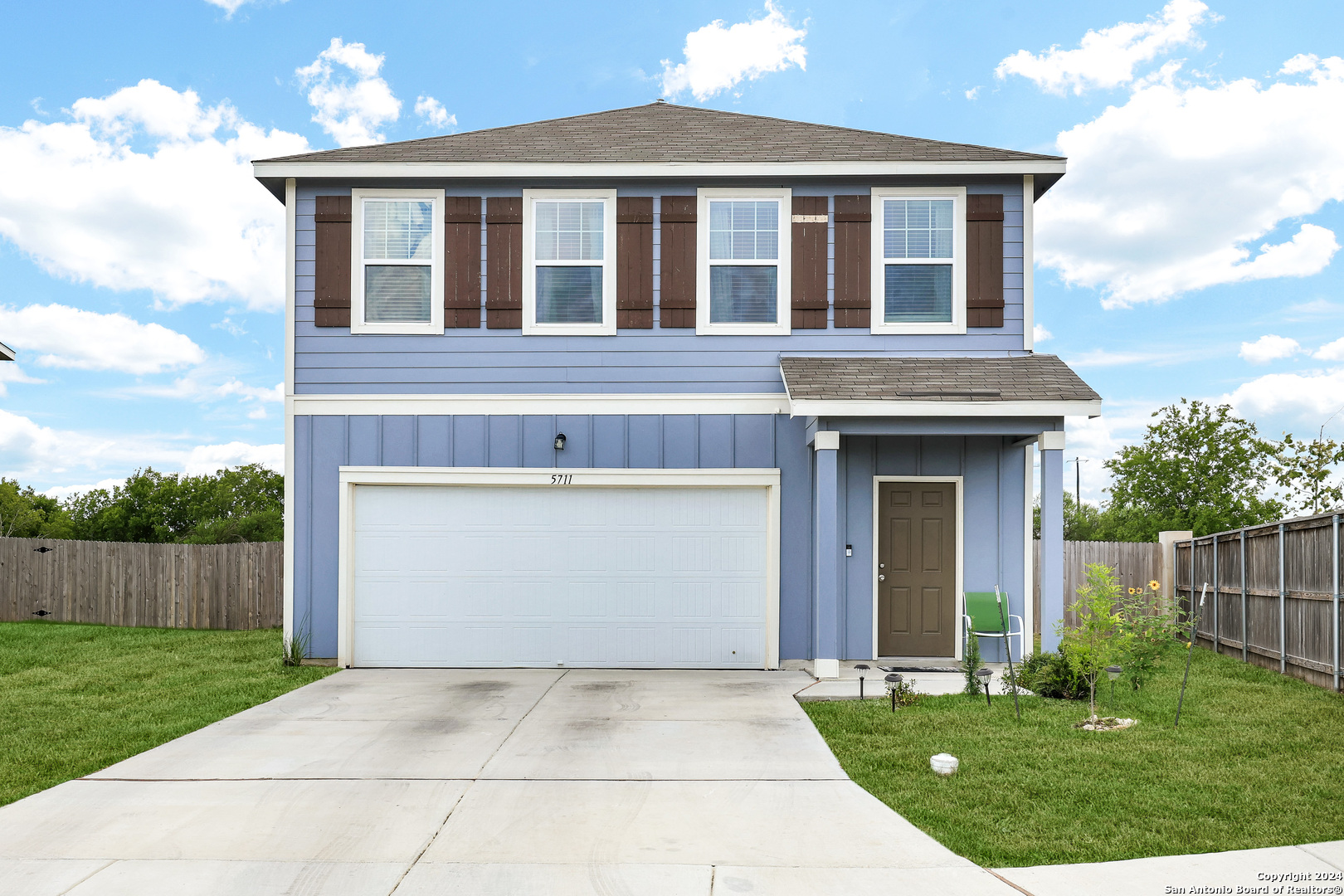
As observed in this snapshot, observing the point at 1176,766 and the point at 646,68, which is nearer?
the point at 1176,766

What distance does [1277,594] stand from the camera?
394 inches

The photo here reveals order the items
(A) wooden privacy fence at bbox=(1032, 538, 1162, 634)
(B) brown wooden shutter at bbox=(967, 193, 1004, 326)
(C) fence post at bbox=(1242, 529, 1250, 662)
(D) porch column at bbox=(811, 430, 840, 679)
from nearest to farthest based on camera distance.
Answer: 1. (D) porch column at bbox=(811, 430, 840, 679)
2. (B) brown wooden shutter at bbox=(967, 193, 1004, 326)
3. (C) fence post at bbox=(1242, 529, 1250, 662)
4. (A) wooden privacy fence at bbox=(1032, 538, 1162, 634)

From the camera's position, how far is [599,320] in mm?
10086

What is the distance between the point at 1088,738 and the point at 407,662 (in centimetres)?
660

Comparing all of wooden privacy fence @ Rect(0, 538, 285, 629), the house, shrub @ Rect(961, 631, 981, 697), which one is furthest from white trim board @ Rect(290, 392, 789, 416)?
wooden privacy fence @ Rect(0, 538, 285, 629)

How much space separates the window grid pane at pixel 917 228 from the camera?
1008cm

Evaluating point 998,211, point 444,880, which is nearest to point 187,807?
point 444,880

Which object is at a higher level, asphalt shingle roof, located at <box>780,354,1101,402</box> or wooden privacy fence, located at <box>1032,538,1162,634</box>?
asphalt shingle roof, located at <box>780,354,1101,402</box>

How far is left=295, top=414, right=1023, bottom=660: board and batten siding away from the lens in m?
9.91

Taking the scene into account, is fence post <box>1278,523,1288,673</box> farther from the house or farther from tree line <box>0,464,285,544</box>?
tree line <box>0,464,285,544</box>

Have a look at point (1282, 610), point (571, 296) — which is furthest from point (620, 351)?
point (1282, 610)

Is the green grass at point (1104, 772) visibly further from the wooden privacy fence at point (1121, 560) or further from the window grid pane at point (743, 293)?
the wooden privacy fence at point (1121, 560)

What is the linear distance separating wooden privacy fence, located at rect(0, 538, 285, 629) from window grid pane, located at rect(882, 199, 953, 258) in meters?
10.6

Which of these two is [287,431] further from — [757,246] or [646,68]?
[646,68]
